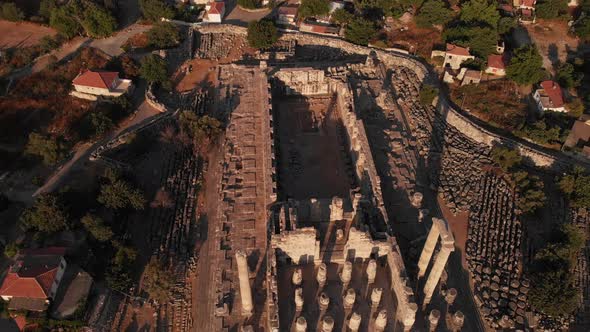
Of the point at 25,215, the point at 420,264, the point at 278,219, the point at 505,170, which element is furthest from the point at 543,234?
the point at 25,215

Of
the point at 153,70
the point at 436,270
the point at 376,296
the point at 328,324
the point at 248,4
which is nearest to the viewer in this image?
the point at 328,324

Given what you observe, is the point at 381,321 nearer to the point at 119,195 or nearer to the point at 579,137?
the point at 119,195

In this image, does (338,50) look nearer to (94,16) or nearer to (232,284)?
(94,16)

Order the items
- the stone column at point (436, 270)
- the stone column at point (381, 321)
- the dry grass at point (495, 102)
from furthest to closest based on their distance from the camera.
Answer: the dry grass at point (495, 102) < the stone column at point (381, 321) < the stone column at point (436, 270)

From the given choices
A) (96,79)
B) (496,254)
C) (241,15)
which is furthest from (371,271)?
(241,15)

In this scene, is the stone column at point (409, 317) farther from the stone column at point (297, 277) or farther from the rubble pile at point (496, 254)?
the stone column at point (297, 277)

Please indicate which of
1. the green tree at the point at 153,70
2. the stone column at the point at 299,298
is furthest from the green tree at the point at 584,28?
the green tree at the point at 153,70
